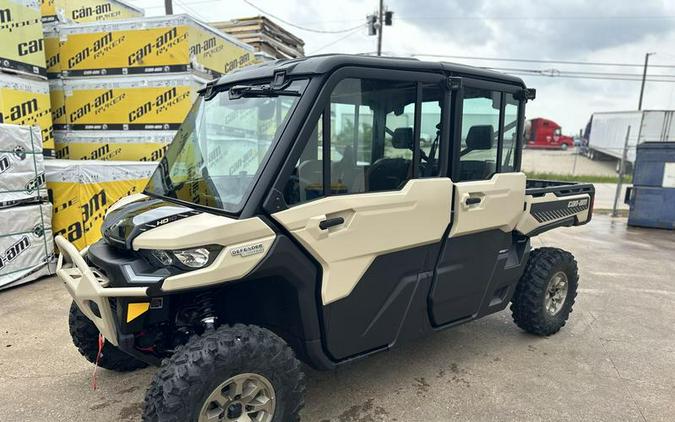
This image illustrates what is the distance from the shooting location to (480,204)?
317cm

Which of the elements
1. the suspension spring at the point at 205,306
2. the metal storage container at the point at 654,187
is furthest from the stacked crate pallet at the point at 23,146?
the metal storage container at the point at 654,187

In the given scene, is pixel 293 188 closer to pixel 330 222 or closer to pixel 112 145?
pixel 330 222

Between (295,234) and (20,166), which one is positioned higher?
(20,166)

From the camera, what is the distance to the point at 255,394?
2.27 metres

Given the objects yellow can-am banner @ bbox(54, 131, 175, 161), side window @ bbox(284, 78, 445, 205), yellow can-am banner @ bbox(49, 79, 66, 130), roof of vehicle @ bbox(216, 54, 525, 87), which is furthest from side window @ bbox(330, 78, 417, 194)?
yellow can-am banner @ bbox(49, 79, 66, 130)

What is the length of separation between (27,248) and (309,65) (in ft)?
15.6

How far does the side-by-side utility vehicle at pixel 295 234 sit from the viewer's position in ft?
7.02

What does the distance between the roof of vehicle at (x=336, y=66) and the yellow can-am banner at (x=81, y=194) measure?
148 inches

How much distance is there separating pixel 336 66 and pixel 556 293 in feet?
10.3

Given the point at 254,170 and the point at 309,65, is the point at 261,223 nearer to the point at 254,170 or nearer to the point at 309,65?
the point at 254,170

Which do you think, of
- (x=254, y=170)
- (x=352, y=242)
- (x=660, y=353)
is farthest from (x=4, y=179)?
(x=660, y=353)

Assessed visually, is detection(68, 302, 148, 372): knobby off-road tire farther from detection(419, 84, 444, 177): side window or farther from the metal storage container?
the metal storage container

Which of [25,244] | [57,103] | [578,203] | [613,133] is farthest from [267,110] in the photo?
[613,133]

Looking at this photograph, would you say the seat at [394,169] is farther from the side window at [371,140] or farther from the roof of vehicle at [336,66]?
the roof of vehicle at [336,66]
